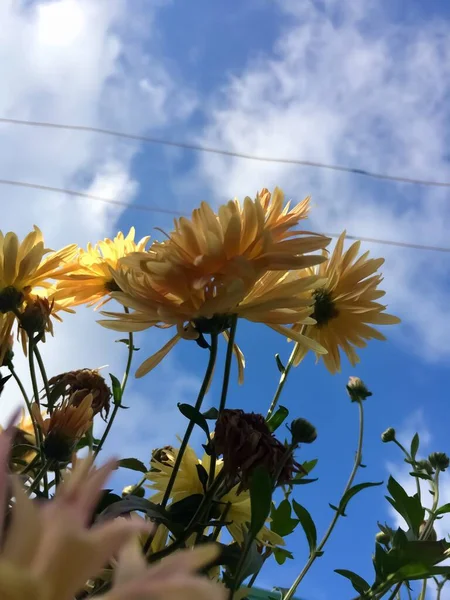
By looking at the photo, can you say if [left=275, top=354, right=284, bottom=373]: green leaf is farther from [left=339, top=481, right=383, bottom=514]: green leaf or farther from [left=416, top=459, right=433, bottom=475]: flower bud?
[left=416, top=459, right=433, bottom=475]: flower bud

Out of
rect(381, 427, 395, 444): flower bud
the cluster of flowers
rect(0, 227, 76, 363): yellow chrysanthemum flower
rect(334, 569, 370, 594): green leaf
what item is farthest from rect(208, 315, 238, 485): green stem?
rect(381, 427, 395, 444): flower bud

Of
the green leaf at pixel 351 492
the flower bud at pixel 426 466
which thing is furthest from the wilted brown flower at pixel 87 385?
the flower bud at pixel 426 466

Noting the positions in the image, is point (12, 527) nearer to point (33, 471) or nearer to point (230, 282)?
point (230, 282)

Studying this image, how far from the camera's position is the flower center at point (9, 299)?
0.58 metres

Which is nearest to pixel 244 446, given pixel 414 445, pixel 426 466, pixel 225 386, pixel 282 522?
pixel 225 386

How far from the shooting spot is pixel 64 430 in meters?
0.44

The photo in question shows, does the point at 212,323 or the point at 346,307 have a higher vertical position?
the point at 346,307

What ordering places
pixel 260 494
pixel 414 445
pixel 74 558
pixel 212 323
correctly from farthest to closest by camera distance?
pixel 414 445 → pixel 212 323 → pixel 260 494 → pixel 74 558

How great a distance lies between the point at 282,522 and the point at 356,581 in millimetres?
95

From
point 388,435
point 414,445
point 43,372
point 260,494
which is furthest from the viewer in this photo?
point 388,435

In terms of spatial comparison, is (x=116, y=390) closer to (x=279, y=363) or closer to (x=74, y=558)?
(x=279, y=363)

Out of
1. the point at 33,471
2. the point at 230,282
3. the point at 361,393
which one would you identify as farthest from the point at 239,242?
the point at 361,393

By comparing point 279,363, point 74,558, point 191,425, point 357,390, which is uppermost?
point 357,390

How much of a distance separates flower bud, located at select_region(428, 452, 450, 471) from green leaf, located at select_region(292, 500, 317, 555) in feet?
1.40
